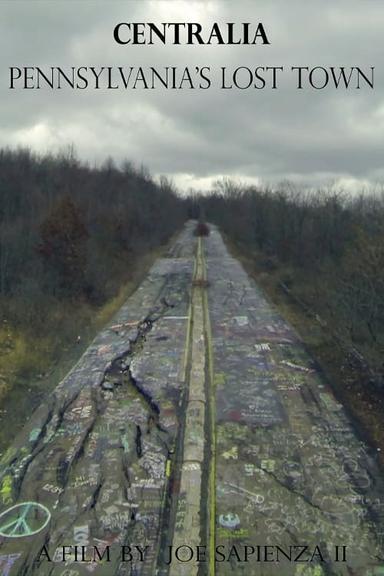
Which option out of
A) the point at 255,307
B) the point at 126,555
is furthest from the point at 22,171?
the point at 126,555

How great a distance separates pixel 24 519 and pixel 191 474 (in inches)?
99.2

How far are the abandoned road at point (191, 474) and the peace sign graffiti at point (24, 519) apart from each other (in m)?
0.02

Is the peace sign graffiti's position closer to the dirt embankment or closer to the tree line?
the dirt embankment

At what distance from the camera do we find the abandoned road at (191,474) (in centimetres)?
634

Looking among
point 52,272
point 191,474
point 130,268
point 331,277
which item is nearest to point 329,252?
point 331,277

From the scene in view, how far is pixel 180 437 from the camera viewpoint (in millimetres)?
9164

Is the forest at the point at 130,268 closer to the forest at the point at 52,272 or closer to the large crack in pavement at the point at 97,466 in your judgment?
the forest at the point at 52,272

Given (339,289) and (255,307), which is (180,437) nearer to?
(339,289)

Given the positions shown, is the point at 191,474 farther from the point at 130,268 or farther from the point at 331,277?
the point at 130,268

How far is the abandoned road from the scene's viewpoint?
634 centimetres

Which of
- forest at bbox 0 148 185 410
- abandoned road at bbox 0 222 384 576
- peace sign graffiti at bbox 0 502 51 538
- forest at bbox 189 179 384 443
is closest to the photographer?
abandoned road at bbox 0 222 384 576

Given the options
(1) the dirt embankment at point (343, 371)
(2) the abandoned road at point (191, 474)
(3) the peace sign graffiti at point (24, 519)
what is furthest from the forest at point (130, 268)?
(3) the peace sign graffiti at point (24, 519)

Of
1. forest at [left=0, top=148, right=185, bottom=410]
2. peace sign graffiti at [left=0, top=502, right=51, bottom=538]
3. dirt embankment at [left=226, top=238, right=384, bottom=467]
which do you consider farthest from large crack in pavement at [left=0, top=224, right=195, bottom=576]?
dirt embankment at [left=226, top=238, right=384, bottom=467]

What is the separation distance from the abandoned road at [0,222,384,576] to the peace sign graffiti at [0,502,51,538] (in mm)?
21
